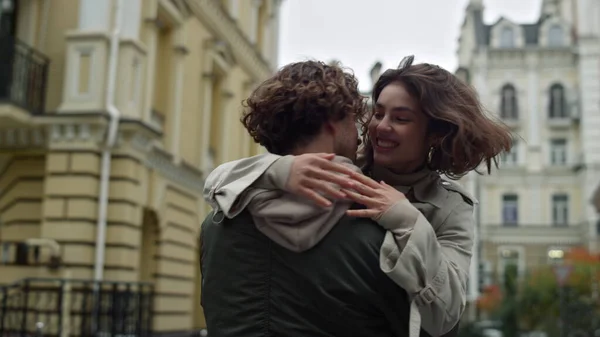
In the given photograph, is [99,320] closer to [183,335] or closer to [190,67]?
[183,335]

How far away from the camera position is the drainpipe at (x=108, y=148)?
12125 mm

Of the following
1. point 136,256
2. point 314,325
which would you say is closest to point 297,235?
point 314,325

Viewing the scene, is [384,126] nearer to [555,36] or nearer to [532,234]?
[532,234]

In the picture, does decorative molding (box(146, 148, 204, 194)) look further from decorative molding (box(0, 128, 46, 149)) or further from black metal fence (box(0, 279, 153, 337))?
black metal fence (box(0, 279, 153, 337))

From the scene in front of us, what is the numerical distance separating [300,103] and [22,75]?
1102cm

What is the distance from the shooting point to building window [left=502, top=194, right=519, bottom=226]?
40750 mm

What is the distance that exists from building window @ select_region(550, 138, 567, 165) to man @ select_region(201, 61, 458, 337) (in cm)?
4088

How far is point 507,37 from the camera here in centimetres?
4253

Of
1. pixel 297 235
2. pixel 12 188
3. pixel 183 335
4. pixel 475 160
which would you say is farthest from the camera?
pixel 183 335

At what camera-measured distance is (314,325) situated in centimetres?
190

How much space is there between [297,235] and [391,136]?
46 cm

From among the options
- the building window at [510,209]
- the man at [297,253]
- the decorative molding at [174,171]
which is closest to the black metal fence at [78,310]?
the decorative molding at [174,171]

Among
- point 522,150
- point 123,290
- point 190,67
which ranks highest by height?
point 522,150

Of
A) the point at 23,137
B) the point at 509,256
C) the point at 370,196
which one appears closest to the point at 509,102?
the point at 509,256
